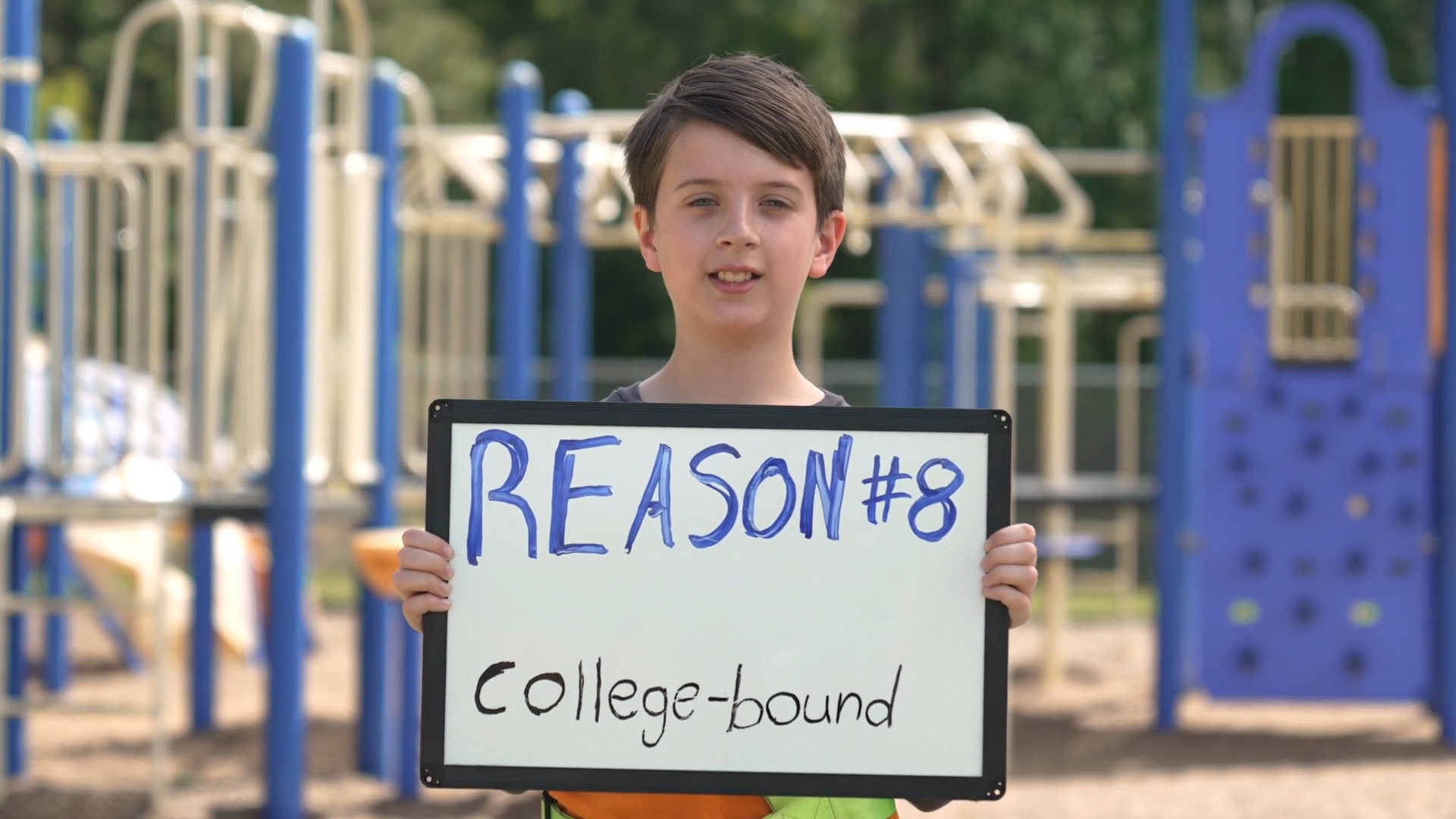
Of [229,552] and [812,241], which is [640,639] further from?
[229,552]

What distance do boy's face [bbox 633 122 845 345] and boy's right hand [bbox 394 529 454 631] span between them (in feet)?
1.48

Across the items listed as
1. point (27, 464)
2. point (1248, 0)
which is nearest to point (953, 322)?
point (27, 464)

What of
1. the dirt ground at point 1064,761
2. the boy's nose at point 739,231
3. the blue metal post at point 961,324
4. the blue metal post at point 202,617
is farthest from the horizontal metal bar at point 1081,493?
the boy's nose at point 739,231

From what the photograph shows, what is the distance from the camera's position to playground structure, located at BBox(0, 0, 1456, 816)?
6.06m

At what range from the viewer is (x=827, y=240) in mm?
2547

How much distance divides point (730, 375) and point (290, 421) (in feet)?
11.8

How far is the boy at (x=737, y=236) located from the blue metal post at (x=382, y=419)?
4607 mm

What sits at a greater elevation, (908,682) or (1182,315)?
(1182,315)

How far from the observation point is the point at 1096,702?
9.27m

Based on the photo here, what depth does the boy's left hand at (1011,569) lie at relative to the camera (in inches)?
89.9

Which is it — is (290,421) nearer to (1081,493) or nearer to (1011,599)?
(1011,599)

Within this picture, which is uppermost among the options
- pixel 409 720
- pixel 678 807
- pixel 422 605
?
pixel 422 605

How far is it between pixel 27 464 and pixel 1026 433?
45.0 ft

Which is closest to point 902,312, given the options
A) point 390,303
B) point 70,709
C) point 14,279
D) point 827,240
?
point 390,303
